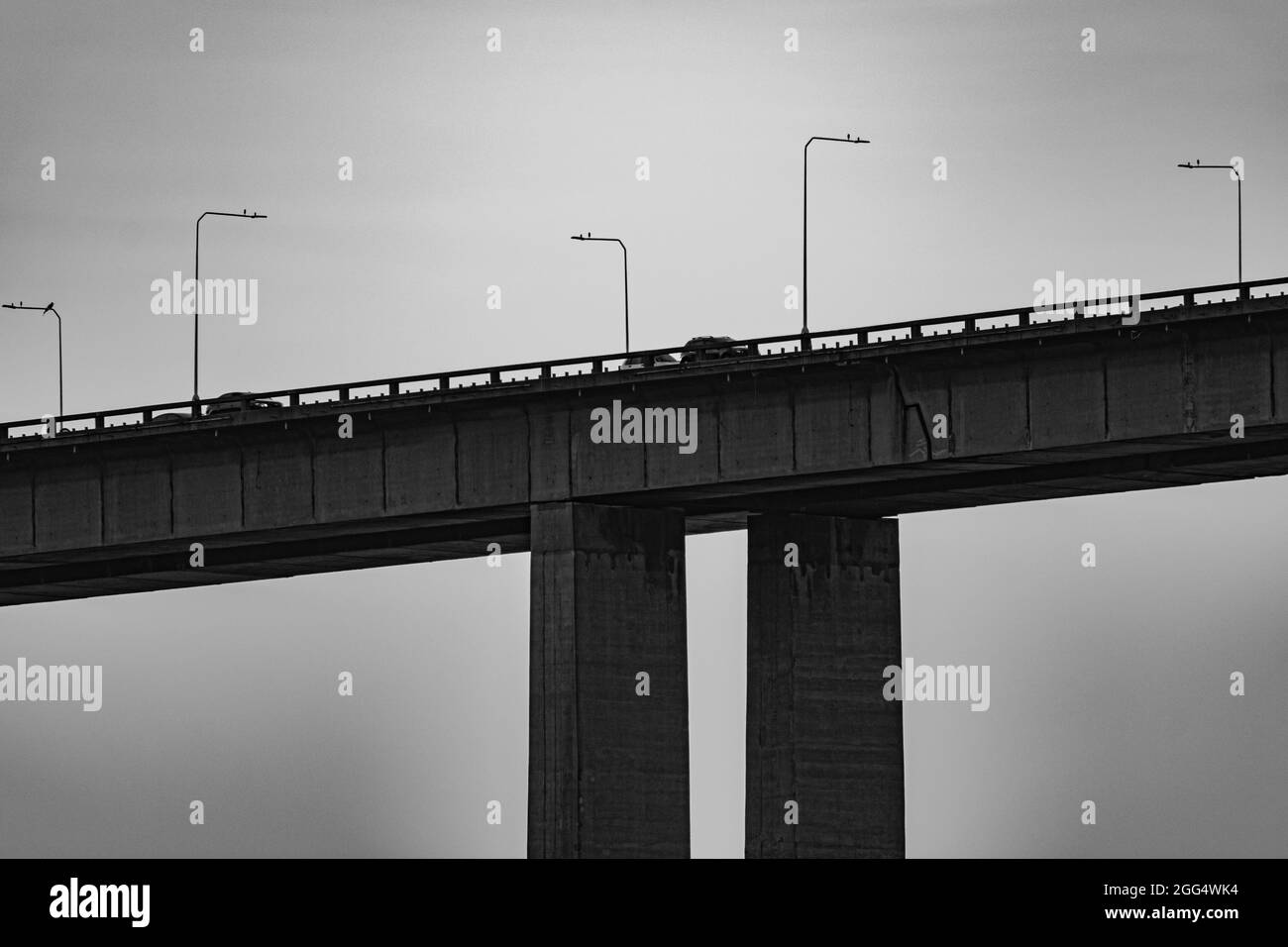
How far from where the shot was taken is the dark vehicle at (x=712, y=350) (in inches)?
3888

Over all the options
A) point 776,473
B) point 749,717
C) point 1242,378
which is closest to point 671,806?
point 749,717

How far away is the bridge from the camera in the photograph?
298ft

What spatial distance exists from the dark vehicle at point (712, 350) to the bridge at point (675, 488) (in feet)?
→ 2.57

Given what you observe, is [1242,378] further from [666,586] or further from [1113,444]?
[666,586]

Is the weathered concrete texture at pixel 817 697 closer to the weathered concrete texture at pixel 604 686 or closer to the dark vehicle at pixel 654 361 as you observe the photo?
the weathered concrete texture at pixel 604 686

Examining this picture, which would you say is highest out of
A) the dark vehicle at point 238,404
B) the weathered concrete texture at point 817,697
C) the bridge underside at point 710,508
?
the dark vehicle at point 238,404

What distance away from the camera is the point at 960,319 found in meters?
92.2

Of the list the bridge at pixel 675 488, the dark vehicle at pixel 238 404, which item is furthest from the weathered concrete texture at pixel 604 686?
the dark vehicle at pixel 238 404

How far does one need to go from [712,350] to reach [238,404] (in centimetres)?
1711

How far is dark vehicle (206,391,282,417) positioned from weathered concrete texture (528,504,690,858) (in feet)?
37.3

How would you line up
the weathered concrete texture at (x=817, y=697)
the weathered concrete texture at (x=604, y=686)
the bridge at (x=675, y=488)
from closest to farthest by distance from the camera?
the bridge at (x=675, y=488) → the weathered concrete texture at (x=604, y=686) → the weathered concrete texture at (x=817, y=697)

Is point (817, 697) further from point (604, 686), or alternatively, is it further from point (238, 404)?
point (238, 404)
